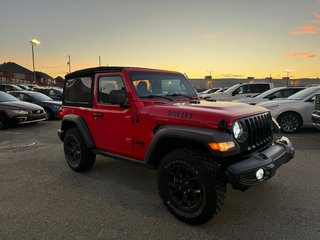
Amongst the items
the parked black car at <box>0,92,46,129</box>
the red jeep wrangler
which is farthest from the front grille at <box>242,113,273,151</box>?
the parked black car at <box>0,92,46,129</box>

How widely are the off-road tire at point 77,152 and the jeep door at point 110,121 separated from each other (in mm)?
387

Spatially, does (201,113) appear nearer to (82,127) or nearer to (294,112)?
(82,127)

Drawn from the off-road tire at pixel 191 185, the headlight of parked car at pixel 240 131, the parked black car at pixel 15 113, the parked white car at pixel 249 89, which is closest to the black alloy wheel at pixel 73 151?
the off-road tire at pixel 191 185

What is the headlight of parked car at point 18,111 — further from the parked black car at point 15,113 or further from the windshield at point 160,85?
the windshield at point 160,85

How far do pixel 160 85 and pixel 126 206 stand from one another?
192 centimetres

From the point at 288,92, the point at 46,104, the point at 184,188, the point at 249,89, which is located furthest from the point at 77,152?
the point at 249,89

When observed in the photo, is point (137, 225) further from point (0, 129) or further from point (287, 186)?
point (0, 129)

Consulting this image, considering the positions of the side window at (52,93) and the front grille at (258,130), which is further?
the side window at (52,93)

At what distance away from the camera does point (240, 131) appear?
3.17 meters

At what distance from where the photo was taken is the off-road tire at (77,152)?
16.2 ft

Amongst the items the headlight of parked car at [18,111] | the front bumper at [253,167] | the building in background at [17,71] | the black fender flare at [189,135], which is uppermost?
the building in background at [17,71]

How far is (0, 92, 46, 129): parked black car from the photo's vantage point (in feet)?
33.3

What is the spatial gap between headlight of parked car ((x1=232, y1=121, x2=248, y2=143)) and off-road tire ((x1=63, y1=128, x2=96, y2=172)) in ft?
9.38

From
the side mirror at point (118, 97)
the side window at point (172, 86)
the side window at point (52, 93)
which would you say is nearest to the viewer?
the side mirror at point (118, 97)
